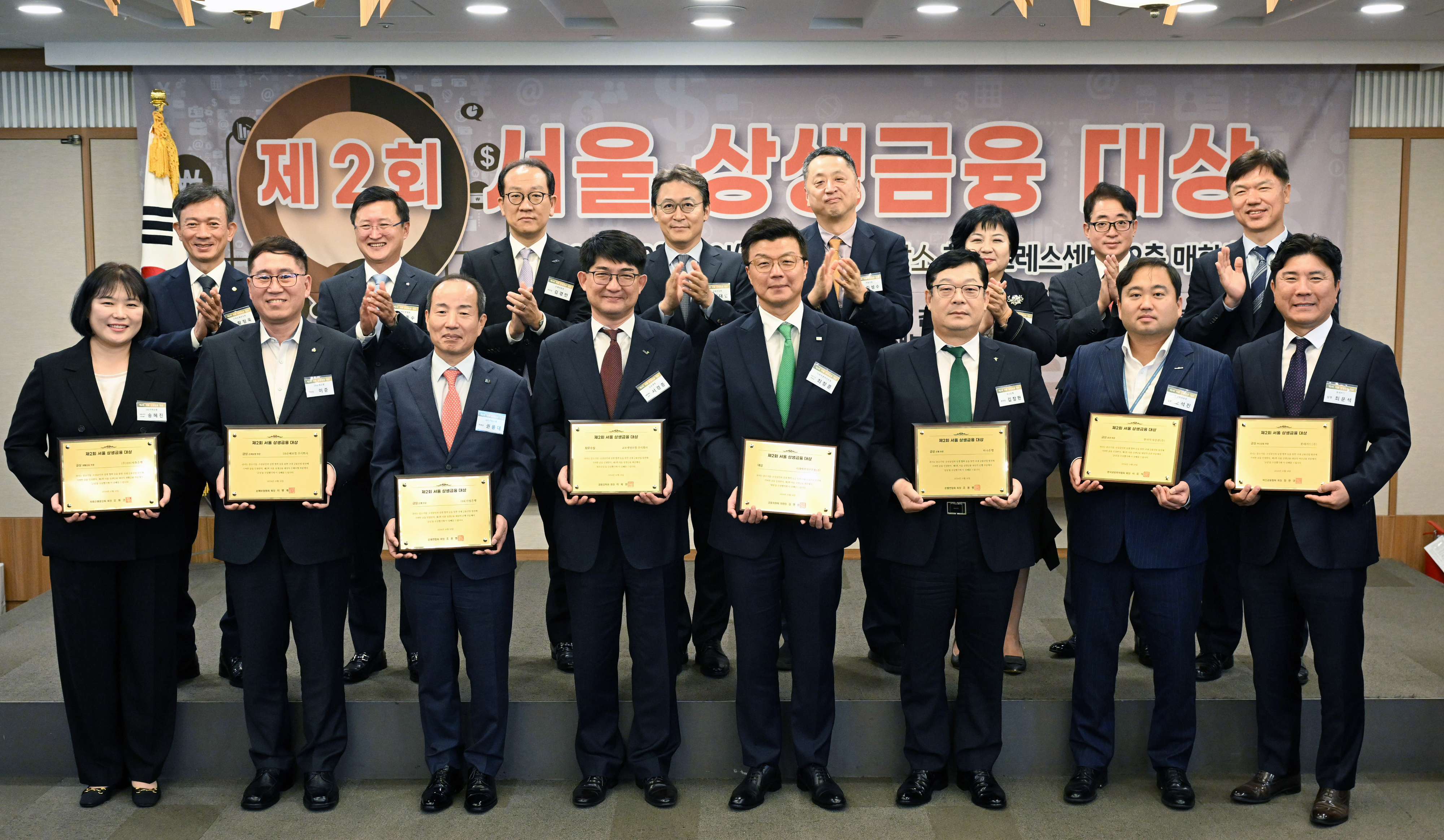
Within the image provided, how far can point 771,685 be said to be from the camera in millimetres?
3145

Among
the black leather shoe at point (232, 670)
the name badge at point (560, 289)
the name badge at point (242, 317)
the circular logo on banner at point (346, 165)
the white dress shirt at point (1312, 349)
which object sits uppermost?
the circular logo on banner at point (346, 165)

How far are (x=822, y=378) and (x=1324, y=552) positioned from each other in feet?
5.20

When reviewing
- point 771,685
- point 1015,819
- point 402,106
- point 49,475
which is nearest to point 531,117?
point 402,106

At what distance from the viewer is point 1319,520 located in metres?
2.97

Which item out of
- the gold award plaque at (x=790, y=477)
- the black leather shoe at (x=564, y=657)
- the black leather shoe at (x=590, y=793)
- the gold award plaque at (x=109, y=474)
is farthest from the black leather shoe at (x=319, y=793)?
the gold award plaque at (x=790, y=477)

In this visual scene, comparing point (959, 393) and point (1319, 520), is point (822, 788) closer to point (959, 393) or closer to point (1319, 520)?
point (959, 393)

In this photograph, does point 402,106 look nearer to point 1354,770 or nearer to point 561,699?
point 561,699

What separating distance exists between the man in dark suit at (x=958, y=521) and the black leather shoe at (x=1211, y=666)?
102cm

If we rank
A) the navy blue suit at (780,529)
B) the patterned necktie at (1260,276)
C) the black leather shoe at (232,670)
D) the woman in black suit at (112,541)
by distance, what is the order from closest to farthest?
the navy blue suit at (780,529) → the woman in black suit at (112,541) → the patterned necktie at (1260,276) → the black leather shoe at (232,670)

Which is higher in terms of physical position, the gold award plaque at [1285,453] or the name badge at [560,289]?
the name badge at [560,289]

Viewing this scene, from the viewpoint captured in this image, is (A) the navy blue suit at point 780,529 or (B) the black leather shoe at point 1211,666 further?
(B) the black leather shoe at point 1211,666

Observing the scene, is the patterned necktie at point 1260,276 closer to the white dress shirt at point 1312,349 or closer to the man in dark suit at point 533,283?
the white dress shirt at point 1312,349

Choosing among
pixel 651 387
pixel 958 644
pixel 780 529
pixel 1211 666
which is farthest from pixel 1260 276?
pixel 651 387

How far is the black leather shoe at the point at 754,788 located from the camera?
3141 millimetres
